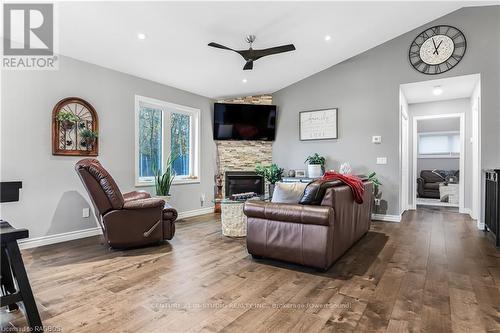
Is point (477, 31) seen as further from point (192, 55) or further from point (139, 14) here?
point (139, 14)

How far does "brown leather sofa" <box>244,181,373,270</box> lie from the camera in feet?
8.35

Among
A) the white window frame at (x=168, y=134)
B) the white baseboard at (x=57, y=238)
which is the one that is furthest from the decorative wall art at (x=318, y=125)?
the white baseboard at (x=57, y=238)

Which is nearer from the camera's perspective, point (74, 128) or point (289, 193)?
point (289, 193)

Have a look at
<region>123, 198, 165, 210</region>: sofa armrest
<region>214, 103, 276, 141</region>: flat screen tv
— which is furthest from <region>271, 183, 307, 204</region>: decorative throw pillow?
<region>214, 103, 276, 141</region>: flat screen tv

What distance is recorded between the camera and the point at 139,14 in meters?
3.21

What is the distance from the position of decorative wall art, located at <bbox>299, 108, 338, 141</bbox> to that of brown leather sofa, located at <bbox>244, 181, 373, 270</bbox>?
273cm

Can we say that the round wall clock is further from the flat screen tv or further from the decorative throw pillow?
the decorative throw pillow

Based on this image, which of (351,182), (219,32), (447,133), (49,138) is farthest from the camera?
(447,133)

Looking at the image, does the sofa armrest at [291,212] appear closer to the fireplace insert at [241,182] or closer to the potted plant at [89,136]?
the potted plant at [89,136]

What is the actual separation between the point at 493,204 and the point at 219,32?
4.26 metres

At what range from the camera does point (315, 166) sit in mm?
5430

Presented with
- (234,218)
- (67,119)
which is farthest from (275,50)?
(67,119)

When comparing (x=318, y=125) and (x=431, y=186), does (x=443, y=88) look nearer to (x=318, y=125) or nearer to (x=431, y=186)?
(x=318, y=125)

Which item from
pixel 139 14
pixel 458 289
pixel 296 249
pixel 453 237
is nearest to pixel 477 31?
pixel 453 237
